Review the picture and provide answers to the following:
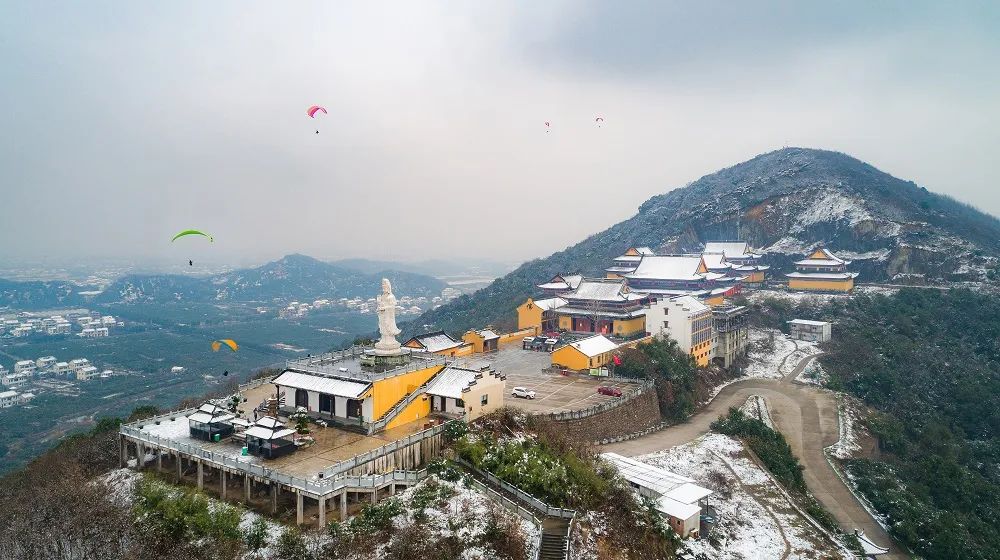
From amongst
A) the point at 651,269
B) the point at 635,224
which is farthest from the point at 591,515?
the point at 635,224

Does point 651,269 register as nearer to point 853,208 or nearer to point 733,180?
point 853,208

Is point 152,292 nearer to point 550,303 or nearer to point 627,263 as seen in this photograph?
point 627,263

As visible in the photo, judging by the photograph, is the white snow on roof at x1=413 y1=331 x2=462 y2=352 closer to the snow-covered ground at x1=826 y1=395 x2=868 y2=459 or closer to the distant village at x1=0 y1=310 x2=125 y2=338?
the snow-covered ground at x1=826 y1=395 x2=868 y2=459

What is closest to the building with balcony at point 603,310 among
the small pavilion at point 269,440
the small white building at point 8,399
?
the small pavilion at point 269,440

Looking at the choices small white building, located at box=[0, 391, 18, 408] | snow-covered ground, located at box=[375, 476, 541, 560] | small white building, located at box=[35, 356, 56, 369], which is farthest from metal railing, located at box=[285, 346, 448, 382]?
small white building, located at box=[35, 356, 56, 369]

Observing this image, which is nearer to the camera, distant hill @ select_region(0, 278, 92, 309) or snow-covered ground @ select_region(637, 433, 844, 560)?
snow-covered ground @ select_region(637, 433, 844, 560)
